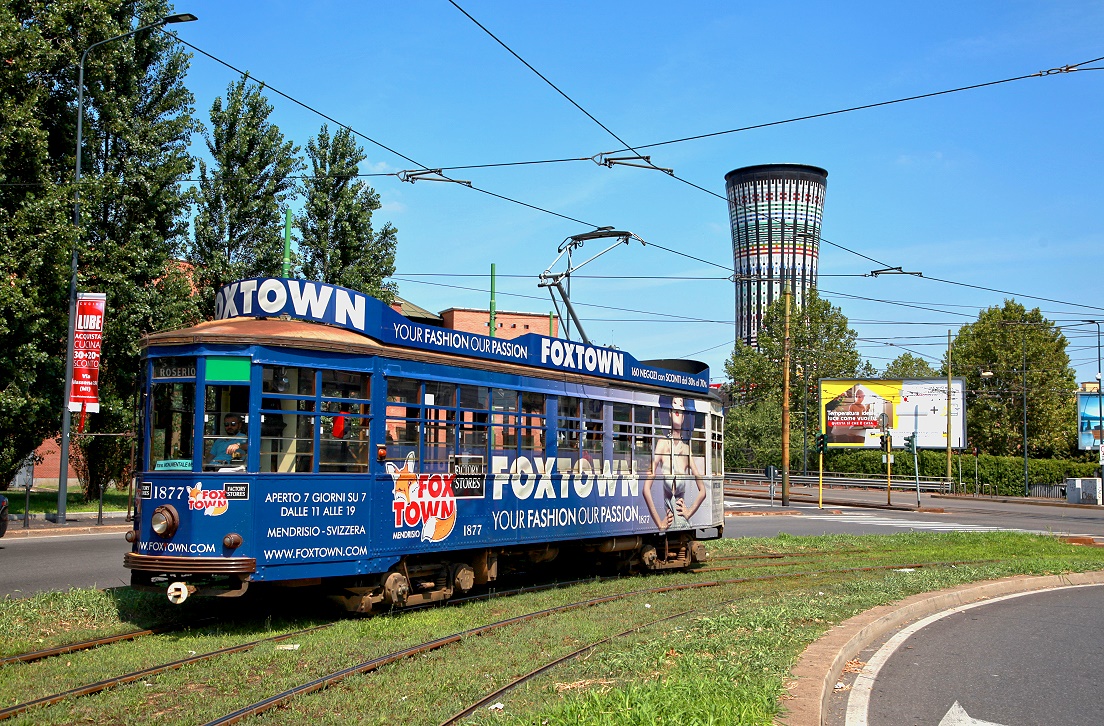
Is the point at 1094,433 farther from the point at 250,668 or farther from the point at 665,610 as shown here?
the point at 250,668

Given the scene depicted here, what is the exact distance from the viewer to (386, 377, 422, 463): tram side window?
11.0 m

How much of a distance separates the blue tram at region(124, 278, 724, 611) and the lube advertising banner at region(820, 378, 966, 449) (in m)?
52.4

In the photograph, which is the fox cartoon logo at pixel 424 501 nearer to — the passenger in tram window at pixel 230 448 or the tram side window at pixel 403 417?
the tram side window at pixel 403 417

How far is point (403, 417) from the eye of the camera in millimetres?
11117

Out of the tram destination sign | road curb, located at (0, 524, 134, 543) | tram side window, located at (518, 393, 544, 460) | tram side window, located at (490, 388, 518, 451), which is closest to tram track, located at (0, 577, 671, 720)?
tram side window, located at (490, 388, 518, 451)

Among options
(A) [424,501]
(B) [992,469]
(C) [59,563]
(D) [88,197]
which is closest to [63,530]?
(C) [59,563]

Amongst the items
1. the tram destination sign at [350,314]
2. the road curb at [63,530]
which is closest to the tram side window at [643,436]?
the tram destination sign at [350,314]

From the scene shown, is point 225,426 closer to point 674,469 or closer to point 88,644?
point 88,644

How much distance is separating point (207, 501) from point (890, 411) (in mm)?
59752

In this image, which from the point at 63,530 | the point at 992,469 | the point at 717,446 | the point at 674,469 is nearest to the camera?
the point at 674,469

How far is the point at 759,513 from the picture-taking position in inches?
1491

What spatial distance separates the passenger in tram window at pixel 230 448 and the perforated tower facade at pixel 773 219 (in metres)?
116

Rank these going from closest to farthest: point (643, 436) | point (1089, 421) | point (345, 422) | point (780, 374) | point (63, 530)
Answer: point (345, 422) < point (643, 436) < point (63, 530) < point (1089, 421) < point (780, 374)

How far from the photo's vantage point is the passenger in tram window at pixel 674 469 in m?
15.6
